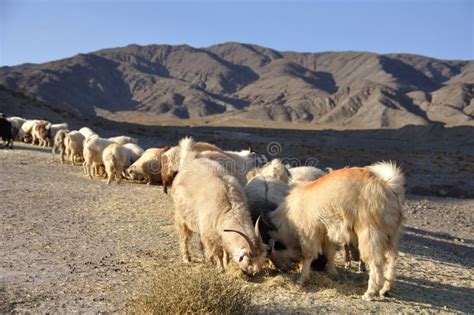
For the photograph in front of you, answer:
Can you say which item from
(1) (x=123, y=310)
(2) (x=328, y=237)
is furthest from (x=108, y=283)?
(2) (x=328, y=237)

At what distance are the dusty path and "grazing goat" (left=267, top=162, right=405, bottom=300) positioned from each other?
0.49 meters

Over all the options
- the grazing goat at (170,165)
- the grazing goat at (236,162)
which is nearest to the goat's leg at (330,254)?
the grazing goat at (236,162)

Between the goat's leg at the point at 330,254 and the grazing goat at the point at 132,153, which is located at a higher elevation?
the grazing goat at the point at 132,153

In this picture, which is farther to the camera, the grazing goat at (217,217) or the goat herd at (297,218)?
the grazing goat at (217,217)

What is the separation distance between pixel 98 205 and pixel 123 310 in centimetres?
736

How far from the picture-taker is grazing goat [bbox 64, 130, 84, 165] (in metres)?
21.7

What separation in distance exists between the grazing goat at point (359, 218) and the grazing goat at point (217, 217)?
801 mm

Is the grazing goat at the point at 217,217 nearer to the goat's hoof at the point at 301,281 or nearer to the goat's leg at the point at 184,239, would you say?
the goat's leg at the point at 184,239

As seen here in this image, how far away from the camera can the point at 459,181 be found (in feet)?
91.6

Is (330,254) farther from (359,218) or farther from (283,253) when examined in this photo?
(359,218)

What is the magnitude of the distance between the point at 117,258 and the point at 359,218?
4151 mm

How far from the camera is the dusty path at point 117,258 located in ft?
23.8

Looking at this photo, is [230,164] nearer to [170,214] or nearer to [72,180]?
[170,214]

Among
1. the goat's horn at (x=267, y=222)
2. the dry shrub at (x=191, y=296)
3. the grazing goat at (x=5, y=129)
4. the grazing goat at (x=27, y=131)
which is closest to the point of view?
the dry shrub at (x=191, y=296)
